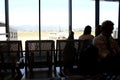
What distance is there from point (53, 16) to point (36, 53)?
518 centimetres

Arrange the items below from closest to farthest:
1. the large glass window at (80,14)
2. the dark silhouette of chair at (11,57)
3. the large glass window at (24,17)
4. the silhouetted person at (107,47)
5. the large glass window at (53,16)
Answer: the silhouetted person at (107,47), the dark silhouette of chair at (11,57), the large glass window at (24,17), the large glass window at (53,16), the large glass window at (80,14)

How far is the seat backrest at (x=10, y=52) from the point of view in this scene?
4.21m

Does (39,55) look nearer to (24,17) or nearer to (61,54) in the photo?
(61,54)

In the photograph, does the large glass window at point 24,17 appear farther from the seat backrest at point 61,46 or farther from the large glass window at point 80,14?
the seat backrest at point 61,46

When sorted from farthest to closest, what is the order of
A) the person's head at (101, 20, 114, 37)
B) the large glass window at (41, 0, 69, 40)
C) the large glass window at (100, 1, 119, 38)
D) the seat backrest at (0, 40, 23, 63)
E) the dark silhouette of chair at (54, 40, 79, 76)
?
the large glass window at (100, 1, 119, 38) → the large glass window at (41, 0, 69, 40) → the dark silhouette of chair at (54, 40, 79, 76) → the seat backrest at (0, 40, 23, 63) → the person's head at (101, 20, 114, 37)

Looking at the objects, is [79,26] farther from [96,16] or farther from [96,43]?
[96,43]

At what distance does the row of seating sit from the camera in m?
4.29

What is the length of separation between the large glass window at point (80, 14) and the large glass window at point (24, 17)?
135cm

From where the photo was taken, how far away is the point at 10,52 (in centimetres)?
426

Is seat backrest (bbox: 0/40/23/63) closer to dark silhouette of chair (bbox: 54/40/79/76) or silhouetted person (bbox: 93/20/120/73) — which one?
dark silhouette of chair (bbox: 54/40/79/76)

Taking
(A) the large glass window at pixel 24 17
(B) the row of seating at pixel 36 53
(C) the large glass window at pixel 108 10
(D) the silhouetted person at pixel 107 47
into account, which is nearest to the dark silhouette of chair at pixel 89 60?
(D) the silhouetted person at pixel 107 47

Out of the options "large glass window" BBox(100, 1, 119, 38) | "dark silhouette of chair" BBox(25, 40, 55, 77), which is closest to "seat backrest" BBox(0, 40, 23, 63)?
"dark silhouette of chair" BBox(25, 40, 55, 77)

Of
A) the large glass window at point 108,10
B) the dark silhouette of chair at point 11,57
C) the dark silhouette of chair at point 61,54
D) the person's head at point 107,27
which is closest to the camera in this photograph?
the person's head at point 107,27

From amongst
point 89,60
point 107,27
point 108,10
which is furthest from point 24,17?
point 89,60
